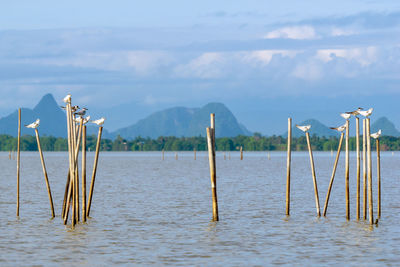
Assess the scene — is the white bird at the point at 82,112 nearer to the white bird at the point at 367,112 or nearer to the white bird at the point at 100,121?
the white bird at the point at 100,121

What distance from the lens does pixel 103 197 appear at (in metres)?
42.3

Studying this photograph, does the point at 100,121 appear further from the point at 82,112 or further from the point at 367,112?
the point at 367,112

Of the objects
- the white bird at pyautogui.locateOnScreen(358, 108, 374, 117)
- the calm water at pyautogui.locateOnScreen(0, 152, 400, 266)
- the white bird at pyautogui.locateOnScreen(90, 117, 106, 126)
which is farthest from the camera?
the white bird at pyautogui.locateOnScreen(90, 117, 106, 126)

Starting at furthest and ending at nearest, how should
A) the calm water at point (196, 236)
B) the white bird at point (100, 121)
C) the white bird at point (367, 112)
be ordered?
the white bird at point (100, 121) < the white bird at point (367, 112) < the calm water at point (196, 236)

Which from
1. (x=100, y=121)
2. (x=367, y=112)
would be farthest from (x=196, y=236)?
(x=367, y=112)

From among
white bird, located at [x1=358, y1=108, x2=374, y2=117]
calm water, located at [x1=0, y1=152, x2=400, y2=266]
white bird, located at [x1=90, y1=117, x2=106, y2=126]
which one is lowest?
calm water, located at [x1=0, y1=152, x2=400, y2=266]

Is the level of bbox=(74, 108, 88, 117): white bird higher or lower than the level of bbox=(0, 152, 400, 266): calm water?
higher

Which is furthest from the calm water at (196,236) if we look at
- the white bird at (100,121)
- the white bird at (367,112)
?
the white bird at (367,112)

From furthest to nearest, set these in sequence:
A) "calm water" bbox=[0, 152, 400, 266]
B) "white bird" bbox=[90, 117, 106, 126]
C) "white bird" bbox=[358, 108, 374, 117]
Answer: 1. "white bird" bbox=[90, 117, 106, 126]
2. "white bird" bbox=[358, 108, 374, 117]
3. "calm water" bbox=[0, 152, 400, 266]

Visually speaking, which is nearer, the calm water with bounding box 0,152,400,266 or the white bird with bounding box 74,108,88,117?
the calm water with bounding box 0,152,400,266

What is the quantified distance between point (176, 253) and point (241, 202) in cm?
1847

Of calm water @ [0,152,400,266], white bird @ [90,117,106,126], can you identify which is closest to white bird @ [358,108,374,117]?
calm water @ [0,152,400,266]

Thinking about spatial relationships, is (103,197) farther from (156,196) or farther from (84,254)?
(84,254)

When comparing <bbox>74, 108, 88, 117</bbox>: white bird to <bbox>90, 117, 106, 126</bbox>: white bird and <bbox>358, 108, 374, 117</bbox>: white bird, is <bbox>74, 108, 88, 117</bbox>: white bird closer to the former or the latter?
<bbox>90, 117, 106, 126</bbox>: white bird
